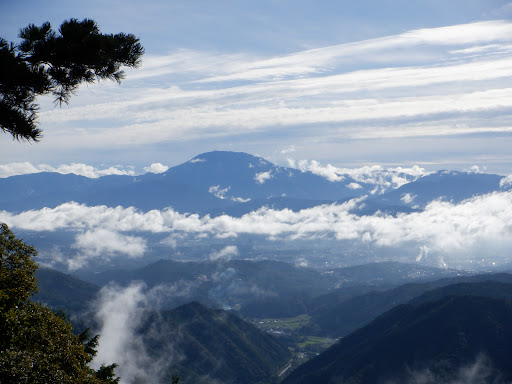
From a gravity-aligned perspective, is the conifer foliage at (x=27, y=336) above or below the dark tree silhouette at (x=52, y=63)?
below

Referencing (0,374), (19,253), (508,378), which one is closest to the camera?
(0,374)

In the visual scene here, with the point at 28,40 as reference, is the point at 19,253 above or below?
below

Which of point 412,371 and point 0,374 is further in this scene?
point 412,371

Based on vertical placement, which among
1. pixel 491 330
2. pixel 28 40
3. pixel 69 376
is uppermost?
pixel 28 40

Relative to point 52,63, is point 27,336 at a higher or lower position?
lower

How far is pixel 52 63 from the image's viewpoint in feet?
56.9

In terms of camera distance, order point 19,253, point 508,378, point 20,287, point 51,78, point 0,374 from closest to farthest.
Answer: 1. point 0,374
2. point 51,78
3. point 20,287
4. point 19,253
5. point 508,378

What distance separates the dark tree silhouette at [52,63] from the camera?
16.7 metres

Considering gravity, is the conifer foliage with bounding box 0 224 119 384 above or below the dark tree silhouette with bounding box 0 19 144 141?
below

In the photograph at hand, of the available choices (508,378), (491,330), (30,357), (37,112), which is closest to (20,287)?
(30,357)

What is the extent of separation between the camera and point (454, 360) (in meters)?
193

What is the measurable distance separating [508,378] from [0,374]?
637 ft

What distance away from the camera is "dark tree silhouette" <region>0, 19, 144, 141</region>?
656 inches

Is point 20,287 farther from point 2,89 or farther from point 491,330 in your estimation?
point 491,330
